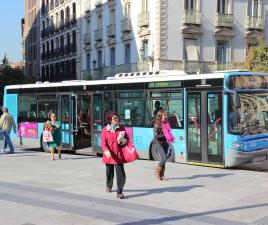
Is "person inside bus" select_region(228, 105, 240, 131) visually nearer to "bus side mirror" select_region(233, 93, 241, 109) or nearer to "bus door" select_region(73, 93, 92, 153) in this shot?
"bus side mirror" select_region(233, 93, 241, 109)

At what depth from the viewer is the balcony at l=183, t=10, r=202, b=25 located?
115 feet

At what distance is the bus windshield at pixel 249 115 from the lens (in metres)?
12.5

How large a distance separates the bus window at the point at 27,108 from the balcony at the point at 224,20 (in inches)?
818

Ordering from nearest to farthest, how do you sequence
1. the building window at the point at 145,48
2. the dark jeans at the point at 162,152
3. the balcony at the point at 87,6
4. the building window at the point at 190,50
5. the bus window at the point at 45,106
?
1. the dark jeans at the point at 162,152
2. the bus window at the point at 45,106
3. the building window at the point at 190,50
4. the building window at the point at 145,48
5. the balcony at the point at 87,6

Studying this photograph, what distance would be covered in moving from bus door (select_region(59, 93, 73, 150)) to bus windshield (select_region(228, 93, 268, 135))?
662cm

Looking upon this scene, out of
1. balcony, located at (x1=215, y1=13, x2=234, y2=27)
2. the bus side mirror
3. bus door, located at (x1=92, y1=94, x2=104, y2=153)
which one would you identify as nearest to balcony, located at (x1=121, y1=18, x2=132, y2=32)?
balcony, located at (x1=215, y1=13, x2=234, y2=27)

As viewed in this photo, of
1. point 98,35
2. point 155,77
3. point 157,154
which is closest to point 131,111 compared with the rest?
point 155,77

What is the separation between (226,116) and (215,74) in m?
1.17

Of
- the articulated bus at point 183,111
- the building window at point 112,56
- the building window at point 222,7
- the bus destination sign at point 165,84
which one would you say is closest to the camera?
the articulated bus at point 183,111

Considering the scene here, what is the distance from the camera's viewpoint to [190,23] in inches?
1383

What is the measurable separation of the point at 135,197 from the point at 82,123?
8.29m

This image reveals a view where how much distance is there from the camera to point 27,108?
1928cm

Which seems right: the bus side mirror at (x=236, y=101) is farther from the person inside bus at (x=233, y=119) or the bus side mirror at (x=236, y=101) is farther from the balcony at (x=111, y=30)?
the balcony at (x=111, y=30)

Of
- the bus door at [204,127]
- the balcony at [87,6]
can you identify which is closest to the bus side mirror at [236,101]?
the bus door at [204,127]
